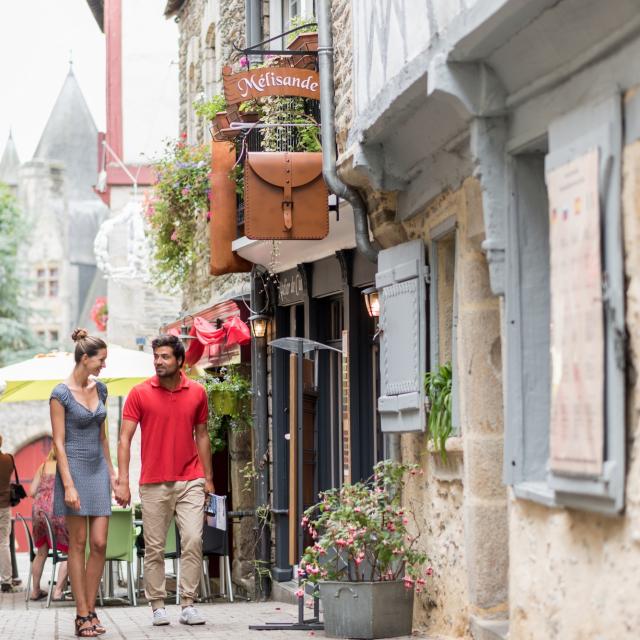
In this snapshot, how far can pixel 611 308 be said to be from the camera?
17.1ft

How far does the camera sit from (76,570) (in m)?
8.56

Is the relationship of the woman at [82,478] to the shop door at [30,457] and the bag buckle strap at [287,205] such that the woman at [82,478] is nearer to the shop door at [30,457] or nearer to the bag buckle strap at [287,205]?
the bag buckle strap at [287,205]

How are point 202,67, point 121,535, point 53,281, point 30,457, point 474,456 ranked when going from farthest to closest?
1. point 53,281
2. point 30,457
3. point 202,67
4. point 121,535
5. point 474,456

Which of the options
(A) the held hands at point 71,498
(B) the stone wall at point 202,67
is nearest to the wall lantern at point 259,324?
(B) the stone wall at point 202,67

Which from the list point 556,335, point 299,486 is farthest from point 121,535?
point 556,335

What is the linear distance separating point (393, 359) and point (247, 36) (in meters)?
5.64

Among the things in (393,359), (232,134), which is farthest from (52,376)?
(393,359)

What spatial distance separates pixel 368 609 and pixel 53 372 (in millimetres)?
5992

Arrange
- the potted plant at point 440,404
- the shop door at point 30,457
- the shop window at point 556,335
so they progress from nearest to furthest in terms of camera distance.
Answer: the shop window at point 556,335 < the potted plant at point 440,404 < the shop door at point 30,457

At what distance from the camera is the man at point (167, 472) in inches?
366

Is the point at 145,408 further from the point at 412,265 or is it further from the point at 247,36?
the point at 247,36

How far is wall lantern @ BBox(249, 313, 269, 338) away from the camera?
13.7 metres

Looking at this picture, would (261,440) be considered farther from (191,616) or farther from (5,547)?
(191,616)

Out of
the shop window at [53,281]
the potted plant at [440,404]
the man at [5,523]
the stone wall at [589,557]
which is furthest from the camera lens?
the shop window at [53,281]
